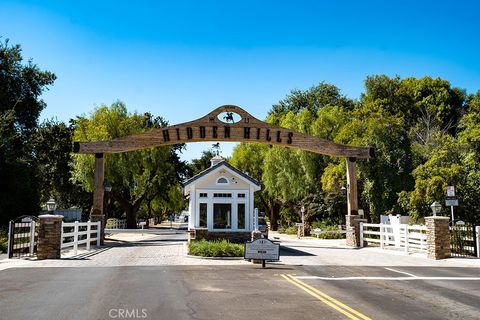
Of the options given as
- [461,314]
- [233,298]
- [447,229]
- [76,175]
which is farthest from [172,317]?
[76,175]

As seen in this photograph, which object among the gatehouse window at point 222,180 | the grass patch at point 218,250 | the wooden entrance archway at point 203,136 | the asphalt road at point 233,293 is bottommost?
the asphalt road at point 233,293

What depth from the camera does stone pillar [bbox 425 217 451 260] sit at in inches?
661

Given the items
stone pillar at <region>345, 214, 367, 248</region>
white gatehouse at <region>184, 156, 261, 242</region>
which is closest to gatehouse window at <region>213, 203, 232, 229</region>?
white gatehouse at <region>184, 156, 261, 242</region>

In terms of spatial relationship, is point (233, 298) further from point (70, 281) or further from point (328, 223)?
point (328, 223)

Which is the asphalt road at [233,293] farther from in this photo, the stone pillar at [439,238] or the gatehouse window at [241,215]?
the gatehouse window at [241,215]

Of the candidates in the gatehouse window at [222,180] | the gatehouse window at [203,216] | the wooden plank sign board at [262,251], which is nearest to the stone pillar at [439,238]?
the wooden plank sign board at [262,251]

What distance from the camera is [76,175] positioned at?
32.7 m

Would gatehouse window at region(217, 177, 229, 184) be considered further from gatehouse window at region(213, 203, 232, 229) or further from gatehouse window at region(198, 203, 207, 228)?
gatehouse window at region(198, 203, 207, 228)

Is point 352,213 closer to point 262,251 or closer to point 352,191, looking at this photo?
point 352,191

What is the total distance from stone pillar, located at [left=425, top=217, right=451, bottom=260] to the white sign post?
253 inches

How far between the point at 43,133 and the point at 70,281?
108 feet

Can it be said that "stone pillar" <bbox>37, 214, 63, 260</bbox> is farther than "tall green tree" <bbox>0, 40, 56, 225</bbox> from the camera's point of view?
No

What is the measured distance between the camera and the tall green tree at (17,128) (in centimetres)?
2872

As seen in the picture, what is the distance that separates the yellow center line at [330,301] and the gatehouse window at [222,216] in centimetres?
1008
